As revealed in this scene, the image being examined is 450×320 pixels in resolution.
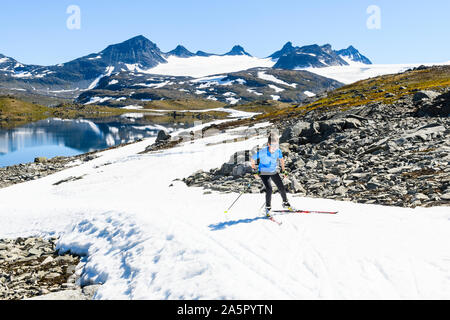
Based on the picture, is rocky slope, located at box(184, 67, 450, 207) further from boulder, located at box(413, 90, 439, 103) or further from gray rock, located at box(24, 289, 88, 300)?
gray rock, located at box(24, 289, 88, 300)

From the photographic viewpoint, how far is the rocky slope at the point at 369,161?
15.7m

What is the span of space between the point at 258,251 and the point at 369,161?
1434cm

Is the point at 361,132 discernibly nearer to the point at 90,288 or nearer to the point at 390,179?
the point at 390,179

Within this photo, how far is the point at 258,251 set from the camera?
988 cm

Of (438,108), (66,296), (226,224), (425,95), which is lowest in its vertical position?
(66,296)

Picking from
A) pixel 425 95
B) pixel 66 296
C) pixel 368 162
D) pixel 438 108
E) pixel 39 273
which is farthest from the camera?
pixel 425 95

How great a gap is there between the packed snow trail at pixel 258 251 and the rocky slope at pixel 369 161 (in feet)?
7.67

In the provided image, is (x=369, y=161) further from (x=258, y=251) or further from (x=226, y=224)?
(x=258, y=251)

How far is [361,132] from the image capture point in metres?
29.8

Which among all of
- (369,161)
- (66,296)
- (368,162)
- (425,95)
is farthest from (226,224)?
(425,95)

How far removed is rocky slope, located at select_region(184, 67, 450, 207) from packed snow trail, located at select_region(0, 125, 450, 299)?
2.34 meters

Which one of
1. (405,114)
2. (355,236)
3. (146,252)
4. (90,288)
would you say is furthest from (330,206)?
(405,114)

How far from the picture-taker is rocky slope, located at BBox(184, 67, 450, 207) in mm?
15695

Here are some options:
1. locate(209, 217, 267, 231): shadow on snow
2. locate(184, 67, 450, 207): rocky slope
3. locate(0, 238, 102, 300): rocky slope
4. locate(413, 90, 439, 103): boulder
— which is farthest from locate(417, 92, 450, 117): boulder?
locate(0, 238, 102, 300): rocky slope
